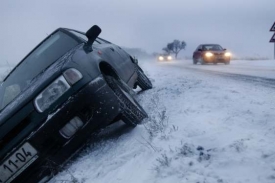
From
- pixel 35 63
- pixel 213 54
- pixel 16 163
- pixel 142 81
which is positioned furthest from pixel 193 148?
pixel 213 54

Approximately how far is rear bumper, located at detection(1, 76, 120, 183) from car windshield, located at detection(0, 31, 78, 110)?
3.67 feet

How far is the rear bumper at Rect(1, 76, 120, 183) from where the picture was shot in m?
2.54

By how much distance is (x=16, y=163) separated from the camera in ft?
8.24

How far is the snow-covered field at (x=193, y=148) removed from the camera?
2129 mm

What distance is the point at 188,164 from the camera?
2.29 meters

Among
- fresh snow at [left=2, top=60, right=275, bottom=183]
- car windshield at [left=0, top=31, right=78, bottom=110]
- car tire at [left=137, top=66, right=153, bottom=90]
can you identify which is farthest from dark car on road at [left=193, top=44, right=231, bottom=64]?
car windshield at [left=0, top=31, right=78, bottom=110]

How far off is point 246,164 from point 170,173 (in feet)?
1.91

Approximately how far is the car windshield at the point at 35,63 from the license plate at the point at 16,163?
→ 1.16 metres

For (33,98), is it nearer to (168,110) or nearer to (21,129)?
(21,129)

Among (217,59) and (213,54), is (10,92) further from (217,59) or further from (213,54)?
(213,54)

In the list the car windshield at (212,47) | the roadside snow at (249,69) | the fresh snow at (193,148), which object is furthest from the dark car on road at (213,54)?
the fresh snow at (193,148)

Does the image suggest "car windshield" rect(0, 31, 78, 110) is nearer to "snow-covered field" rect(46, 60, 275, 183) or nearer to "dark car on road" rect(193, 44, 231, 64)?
"snow-covered field" rect(46, 60, 275, 183)

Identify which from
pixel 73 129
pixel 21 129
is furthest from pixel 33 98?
pixel 73 129

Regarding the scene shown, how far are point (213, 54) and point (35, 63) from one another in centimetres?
1394
